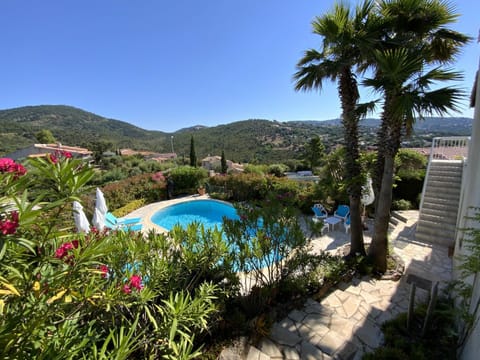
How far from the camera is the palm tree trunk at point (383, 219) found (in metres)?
4.82

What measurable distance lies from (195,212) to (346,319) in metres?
11.1

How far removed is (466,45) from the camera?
4449 millimetres

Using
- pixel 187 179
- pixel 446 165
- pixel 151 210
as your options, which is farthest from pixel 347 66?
pixel 187 179

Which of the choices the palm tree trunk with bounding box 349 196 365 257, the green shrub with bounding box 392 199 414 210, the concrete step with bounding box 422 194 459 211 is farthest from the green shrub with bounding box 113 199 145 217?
the concrete step with bounding box 422 194 459 211

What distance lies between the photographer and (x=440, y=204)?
7.92 meters

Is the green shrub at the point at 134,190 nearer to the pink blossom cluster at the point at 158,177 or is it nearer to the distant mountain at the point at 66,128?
the pink blossom cluster at the point at 158,177

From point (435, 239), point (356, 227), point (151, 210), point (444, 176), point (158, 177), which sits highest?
point (444, 176)

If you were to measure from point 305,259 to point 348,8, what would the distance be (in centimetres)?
529

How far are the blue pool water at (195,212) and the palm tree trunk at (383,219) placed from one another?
25.7 ft

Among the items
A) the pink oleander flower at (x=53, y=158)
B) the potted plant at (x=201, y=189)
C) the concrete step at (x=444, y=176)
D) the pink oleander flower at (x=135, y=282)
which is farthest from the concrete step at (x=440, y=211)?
the potted plant at (x=201, y=189)

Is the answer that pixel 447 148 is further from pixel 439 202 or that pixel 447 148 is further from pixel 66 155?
pixel 66 155

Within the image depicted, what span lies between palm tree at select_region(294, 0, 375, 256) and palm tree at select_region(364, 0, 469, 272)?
0.42 metres

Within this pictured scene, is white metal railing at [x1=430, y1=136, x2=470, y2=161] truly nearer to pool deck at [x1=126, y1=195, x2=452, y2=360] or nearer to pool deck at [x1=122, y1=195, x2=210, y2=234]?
pool deck at [x1=126, y1=195, x2=452, y2=360]

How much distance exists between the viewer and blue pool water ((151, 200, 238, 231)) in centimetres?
1244
